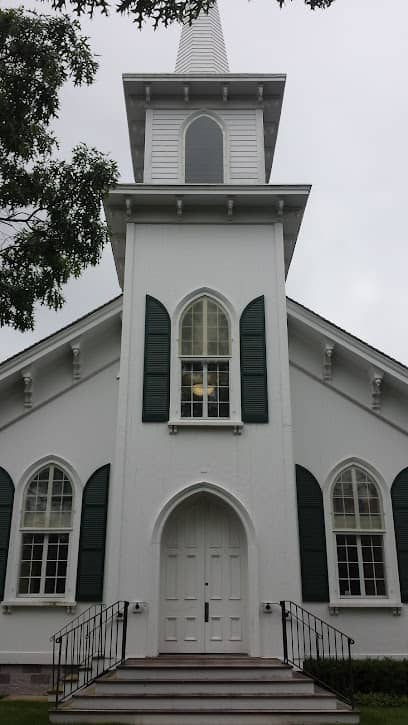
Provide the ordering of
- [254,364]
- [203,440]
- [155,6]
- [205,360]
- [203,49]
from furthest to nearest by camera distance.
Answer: [203,49] < [205,360] < [254,364] < [203,440] < [155,6]

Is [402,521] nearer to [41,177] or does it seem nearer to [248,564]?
[248,564]

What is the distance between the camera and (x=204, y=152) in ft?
53.4

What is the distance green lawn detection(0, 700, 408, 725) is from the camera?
9.85 metres

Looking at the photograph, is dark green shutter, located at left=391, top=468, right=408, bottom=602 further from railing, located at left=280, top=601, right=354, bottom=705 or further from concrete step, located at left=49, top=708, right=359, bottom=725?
concrete step, located at left=49, top=708, right=359, bottom=725

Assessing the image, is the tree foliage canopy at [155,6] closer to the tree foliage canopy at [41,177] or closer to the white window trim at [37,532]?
the tree foliage canopy at [41,177]

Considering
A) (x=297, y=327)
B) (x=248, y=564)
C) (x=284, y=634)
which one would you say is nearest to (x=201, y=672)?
(x=284, y=634)

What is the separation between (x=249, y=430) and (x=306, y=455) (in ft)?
7.19

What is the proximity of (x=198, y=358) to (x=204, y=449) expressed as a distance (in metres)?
2.00

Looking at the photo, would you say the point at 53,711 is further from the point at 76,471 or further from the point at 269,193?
the point at 269,193

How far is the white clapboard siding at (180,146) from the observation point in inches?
630

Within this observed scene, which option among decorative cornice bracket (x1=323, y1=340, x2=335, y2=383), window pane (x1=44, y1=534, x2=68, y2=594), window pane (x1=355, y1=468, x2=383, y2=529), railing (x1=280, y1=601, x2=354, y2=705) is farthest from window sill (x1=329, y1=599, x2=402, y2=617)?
window pane (x1=44, y1=534, x2=68, y2=594)

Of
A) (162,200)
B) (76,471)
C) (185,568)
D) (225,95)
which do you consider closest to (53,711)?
(185,568)

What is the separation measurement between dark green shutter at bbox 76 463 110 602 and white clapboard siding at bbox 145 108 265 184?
7.26m

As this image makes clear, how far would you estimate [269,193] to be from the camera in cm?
1496
